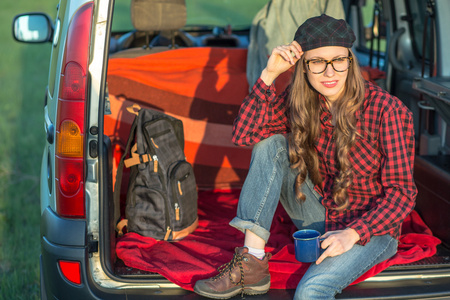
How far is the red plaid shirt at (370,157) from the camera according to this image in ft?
7.75

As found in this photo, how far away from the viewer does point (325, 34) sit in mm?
2383

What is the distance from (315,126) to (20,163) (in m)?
3.94

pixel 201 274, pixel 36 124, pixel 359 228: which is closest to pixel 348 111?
pixel 359 228

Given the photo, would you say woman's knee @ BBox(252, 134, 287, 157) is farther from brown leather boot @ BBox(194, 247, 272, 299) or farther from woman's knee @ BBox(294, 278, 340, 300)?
woman's knee @ BBox(294, 278, 340, 300)

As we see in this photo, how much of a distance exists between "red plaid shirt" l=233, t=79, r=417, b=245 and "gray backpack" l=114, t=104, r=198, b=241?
0.51 metres

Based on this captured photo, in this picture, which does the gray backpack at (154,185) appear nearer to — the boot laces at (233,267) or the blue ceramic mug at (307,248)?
the boot laces at (233,267)

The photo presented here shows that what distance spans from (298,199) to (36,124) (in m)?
5.27

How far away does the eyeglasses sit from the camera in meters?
2.39

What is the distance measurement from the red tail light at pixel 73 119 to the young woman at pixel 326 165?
58 centimetres

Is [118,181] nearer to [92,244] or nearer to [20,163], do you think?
[92,244]

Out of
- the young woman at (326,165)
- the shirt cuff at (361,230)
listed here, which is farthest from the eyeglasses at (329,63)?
the shirt cuff at (361,230)

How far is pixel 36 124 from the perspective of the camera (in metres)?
7.27

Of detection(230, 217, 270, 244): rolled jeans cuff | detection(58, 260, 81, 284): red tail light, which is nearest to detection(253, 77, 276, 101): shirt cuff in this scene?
detection(230, 217, 270, 244): rolled jeans cuff

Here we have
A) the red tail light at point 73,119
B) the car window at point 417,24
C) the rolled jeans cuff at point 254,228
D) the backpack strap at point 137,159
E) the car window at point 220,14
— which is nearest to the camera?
the red tail light at point 73,119
